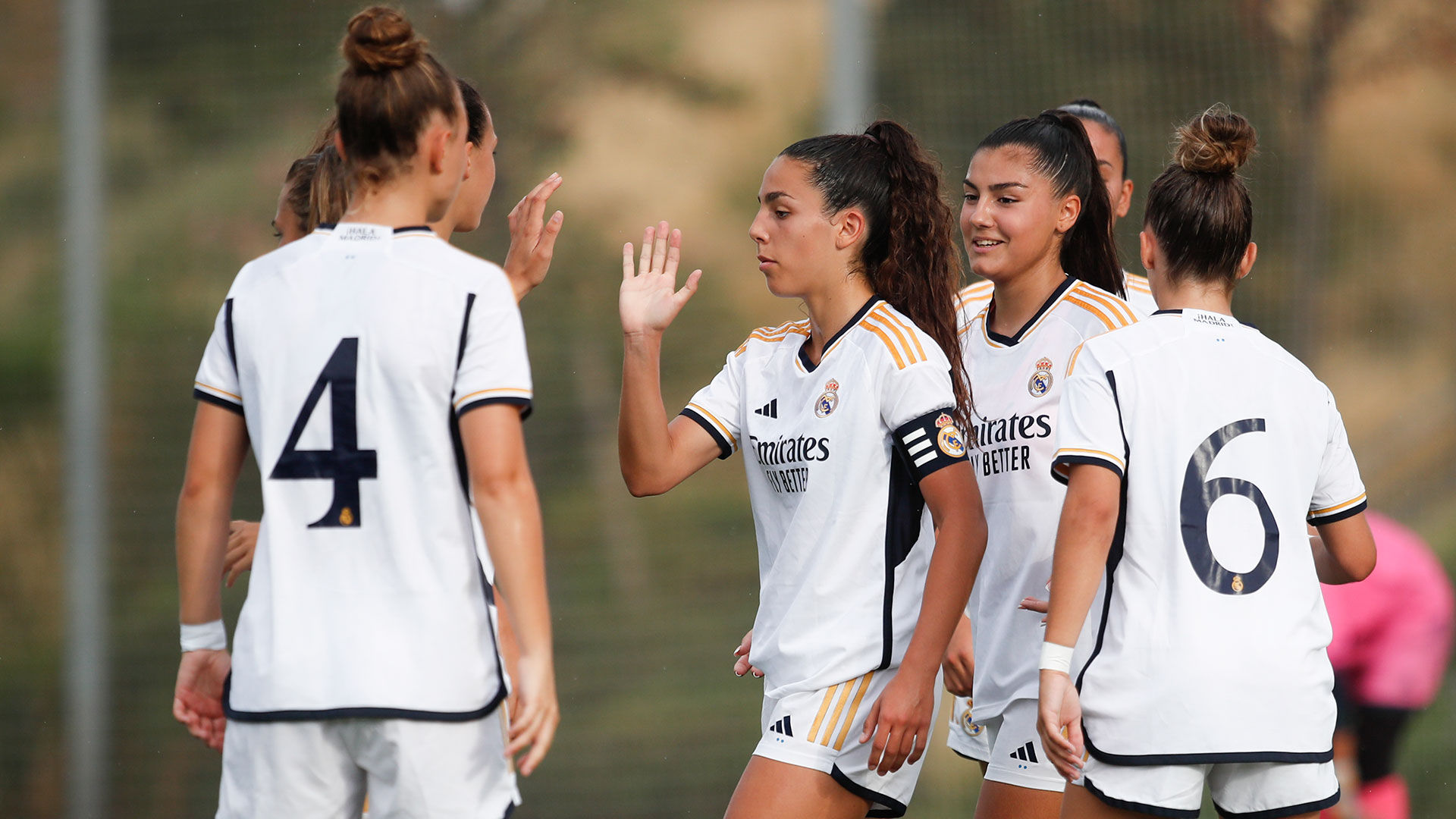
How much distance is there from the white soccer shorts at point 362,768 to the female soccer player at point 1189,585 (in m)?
1.04

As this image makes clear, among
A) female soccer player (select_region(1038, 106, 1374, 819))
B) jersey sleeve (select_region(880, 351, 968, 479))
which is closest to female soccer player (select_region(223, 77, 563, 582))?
jersey sleeve (select_region(880, 351, 968, 479))

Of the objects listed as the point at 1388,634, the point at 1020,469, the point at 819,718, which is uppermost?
the point at 1020,469

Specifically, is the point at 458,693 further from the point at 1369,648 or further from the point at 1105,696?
the point at 1369,648

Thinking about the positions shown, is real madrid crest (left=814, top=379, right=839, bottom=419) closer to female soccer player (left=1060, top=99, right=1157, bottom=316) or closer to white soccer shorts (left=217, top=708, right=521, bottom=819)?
white soccer shorts (left=217, top=708, right=521, bottom=819)

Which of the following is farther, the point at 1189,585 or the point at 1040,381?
the point at 1040,381

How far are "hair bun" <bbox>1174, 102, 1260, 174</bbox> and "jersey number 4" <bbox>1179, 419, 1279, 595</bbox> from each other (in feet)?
1.76

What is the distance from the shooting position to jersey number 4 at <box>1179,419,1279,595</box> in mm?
2506

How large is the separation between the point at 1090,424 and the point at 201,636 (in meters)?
1.63

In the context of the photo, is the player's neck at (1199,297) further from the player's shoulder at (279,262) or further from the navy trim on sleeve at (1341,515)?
the player's shoulder at (279,262)

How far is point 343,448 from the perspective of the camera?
2.21 m

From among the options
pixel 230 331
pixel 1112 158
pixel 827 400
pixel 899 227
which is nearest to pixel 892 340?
pixel 827 400

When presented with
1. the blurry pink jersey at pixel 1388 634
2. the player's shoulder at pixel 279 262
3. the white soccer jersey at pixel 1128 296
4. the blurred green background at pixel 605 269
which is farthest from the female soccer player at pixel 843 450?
the blurred green background at pixel 605 269

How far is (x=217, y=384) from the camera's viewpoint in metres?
2.35

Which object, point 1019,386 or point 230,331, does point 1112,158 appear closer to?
A: point 1019,386
